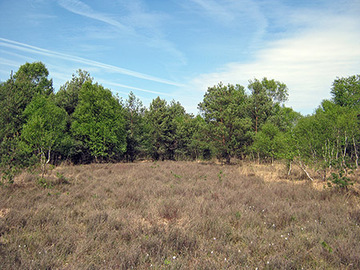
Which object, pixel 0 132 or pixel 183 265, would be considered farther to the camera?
pixel 0 132

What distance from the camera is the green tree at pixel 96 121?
22500mm

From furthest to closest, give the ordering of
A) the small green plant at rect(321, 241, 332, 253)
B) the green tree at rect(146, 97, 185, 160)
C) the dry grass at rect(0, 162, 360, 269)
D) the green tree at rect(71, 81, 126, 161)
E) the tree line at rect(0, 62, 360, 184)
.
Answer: the green tree at rect(146, 97, 185, 160), the green tree at rect(71, 81, 126, 161), the tree line at rect(0, 62, 360, 184), the small green plant at rect(321, 241, 332, 253), the dry grass at rect(0, 162, 360, 269)

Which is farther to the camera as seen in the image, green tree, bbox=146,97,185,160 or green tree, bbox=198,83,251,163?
green tree, bbox=146,97,185,160

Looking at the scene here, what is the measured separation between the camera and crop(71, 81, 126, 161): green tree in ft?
73.8

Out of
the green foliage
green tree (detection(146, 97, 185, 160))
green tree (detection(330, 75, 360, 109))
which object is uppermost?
green tree (detection(330, 75, 360, 109))

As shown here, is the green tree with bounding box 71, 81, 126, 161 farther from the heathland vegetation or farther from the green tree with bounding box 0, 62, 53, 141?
the heathland vegetation

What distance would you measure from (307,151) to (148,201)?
8.70 metres

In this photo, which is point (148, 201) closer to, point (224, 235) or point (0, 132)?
point (224, 235)

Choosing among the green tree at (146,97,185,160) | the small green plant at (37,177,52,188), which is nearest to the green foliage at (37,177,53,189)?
the small green plant at (37,177,52,188)

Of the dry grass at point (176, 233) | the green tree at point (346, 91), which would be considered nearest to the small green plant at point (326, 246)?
the dry grass at point (176, 233)

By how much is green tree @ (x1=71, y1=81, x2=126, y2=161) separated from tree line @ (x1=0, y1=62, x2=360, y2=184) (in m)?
0.10

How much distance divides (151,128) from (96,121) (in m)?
8.46

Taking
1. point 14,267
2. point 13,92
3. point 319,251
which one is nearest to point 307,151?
point 319,251

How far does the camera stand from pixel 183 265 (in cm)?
356
